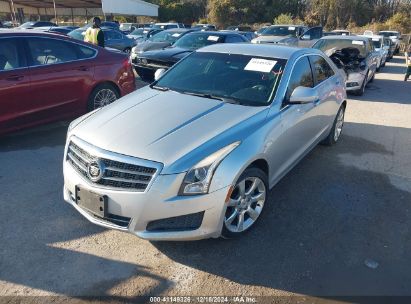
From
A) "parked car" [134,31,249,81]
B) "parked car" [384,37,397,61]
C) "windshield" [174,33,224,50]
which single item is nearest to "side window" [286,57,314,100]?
"parked car" [134,31,249,81]

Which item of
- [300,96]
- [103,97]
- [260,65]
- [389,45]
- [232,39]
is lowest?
[389,45]

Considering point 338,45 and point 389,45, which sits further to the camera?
point 389,45

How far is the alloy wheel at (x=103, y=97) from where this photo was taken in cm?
633

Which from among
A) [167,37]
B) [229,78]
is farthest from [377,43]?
[229,78]

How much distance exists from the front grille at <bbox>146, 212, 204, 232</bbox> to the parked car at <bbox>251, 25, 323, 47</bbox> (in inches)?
501

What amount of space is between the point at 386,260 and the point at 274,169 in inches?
50.3

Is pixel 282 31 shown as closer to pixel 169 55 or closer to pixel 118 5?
pixel 169 55

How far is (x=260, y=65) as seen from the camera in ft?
13.4

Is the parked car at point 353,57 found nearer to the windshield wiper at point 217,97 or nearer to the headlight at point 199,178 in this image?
the windshield wiper at point 217,97

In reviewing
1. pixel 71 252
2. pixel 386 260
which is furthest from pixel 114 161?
pixel 386 260

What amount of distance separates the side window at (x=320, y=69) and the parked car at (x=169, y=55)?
4086 millimetres

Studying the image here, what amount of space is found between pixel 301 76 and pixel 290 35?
12499mm

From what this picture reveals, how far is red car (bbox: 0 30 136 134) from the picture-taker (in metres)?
5.12

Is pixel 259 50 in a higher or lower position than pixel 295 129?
higher
